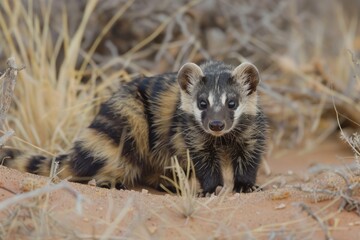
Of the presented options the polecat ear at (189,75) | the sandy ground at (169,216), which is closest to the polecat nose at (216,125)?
the polecat ear at (189,75)

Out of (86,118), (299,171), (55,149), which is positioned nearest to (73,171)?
(55,149)

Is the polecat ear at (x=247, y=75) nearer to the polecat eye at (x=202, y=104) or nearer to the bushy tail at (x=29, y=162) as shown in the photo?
the polecat eye at (x=202, y=104)

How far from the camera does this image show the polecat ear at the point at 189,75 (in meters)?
5.91

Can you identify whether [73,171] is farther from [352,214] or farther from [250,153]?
[352,214]

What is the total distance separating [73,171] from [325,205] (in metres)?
2.31

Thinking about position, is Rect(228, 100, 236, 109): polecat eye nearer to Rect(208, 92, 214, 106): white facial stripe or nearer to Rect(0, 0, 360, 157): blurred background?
Rect(208, 92, 214, 106): white facial stripe

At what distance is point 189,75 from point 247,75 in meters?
0.48

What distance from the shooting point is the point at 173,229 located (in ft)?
13.9

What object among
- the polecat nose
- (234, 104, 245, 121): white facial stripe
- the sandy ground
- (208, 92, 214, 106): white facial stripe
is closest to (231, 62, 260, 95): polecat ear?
(234, 104, 245, 121): white facial stripe

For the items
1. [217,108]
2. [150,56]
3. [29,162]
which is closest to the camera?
[217,108]

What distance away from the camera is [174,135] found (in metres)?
5.99

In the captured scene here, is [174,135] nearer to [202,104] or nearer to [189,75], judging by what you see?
[202,104]

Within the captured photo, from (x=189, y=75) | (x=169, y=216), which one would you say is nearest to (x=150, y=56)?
(x=189, y=75)

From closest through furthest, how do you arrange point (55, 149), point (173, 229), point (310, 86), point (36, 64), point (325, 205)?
point (173, 229)
point (325, 205)
point (55, 149)
point (36, 64)
point (310, 86)
